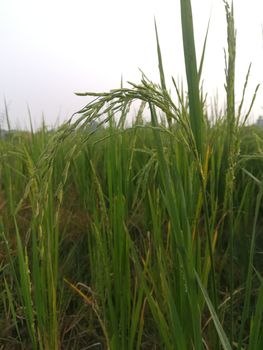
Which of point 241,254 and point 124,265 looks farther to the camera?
point 241,254

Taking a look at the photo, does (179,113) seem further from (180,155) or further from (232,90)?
(180,155)

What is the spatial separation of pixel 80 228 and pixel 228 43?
1.26m

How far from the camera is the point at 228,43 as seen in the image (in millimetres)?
505

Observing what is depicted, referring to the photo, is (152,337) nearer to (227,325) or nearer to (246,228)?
(227,325)

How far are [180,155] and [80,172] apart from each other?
103cm

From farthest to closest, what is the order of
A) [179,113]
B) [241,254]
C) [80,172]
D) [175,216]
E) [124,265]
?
1. [80,172]
2. [241,254]
3. [124,265]
4. [175,216]
5. [179,113]


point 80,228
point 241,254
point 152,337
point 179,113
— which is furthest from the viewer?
point 80,228

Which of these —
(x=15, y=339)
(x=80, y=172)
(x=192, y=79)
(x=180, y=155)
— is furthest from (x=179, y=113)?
(x=80, y=172)

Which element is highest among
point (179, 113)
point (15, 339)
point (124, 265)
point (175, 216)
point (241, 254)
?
point (179, 113)

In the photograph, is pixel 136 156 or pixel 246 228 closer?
pixel 246 228

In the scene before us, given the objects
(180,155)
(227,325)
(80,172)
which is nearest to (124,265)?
(180,155)

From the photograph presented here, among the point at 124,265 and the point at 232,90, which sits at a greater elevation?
the point at 232,90

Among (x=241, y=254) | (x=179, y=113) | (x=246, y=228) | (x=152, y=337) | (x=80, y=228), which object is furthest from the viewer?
(x=80, y=228)

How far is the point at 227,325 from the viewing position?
1.12 m
